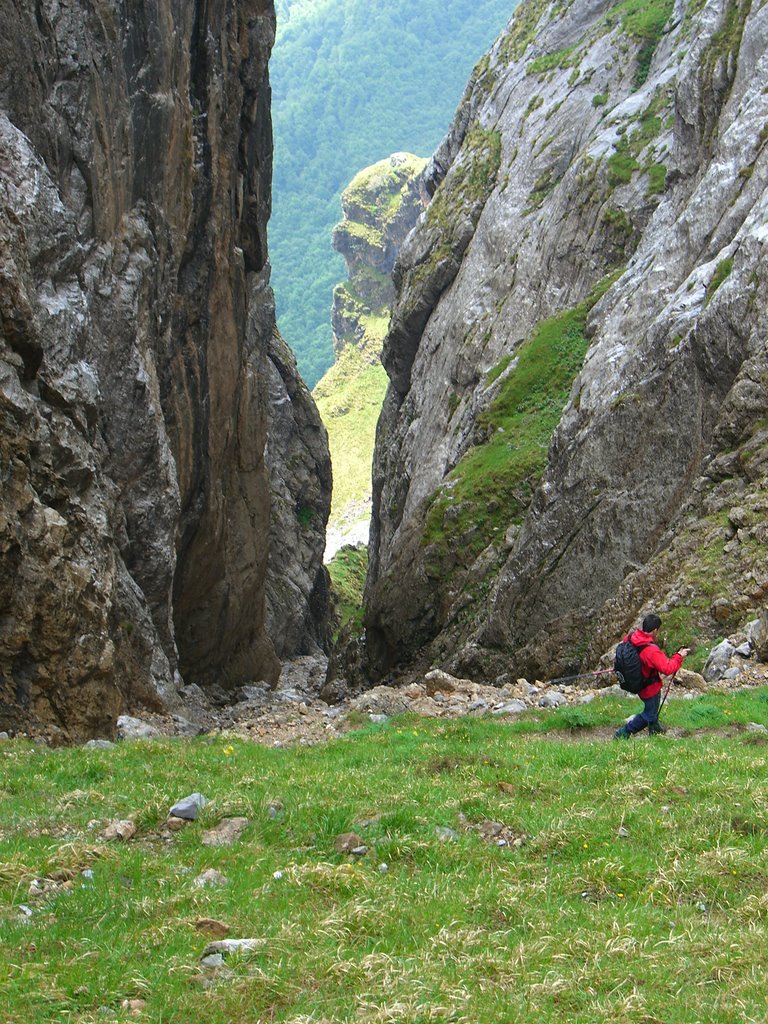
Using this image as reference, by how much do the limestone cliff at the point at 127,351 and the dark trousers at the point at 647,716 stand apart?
35.7 feet

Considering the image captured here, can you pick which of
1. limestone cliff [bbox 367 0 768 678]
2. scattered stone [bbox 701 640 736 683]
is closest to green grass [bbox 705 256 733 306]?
limestone cliff [bbox 367 0 768 678]

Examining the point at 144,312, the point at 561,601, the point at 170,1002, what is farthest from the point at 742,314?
the point at 170,1002

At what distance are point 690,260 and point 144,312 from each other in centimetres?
1772

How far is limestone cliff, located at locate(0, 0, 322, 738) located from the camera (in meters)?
20.2

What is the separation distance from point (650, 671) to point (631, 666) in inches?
12.1

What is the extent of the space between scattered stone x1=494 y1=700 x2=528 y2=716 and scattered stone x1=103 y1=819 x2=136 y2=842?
1092 cm

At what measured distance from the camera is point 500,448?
146ft

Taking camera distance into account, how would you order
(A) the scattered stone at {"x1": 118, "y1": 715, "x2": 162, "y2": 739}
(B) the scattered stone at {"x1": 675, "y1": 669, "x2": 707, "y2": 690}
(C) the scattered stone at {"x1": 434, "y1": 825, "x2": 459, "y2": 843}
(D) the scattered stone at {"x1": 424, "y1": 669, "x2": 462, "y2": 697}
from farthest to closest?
1. (D) the scattered stone at {"x1": 424, "y1": 669, "x2": 462, "y2": 697}
2. (A) the scattered stone at {"x1": 118, "y1": 715, "x2": 162, "y2": 739}
3. (B) the scattered stone at {"x1": 675, "y1": 669, "x2": 707, "y2": 690}
4. (C) the scattered stone at {"x1": 434, "y1": 825, "x2": 459, "y2": 843}

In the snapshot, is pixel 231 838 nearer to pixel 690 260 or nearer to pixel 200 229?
pixel 690 260

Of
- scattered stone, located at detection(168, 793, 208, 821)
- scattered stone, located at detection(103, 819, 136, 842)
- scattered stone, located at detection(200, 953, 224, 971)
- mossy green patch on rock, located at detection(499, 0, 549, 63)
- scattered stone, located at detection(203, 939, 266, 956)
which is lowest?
scattered stone, located at detection(200, 953, 224, 971)

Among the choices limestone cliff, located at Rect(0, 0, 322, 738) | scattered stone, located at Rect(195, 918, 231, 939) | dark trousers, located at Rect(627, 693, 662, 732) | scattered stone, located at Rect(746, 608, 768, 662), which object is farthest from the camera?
scattered stone, located at Rect(746, 608, 768, 662)

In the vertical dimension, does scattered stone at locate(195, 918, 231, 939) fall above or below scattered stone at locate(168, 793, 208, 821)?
below

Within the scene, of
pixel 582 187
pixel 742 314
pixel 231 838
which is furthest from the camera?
pixel 582 187

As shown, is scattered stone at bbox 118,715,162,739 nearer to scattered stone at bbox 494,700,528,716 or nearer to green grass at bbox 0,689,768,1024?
scattered stone at bbox 494,700,528,716
